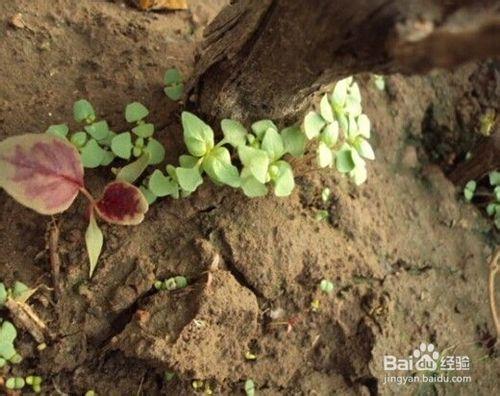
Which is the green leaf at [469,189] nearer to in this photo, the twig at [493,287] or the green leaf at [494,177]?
the green leaf at [494,177]

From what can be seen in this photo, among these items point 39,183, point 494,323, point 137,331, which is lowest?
point 494,323

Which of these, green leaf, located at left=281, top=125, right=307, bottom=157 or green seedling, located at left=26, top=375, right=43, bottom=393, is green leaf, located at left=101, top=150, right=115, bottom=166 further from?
green seedling, located at left=26, top=375, right=43, bottom=393

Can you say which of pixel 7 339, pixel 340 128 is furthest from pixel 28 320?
pixel 340 128

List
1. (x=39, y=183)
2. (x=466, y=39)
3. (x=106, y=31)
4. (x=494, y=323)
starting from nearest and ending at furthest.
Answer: (x=466, y=39), (x=39, y=183), (x=106, y=31), (x=494, y=323)

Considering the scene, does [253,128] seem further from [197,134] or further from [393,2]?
[393,2]

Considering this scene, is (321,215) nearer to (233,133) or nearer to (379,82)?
(233,133)

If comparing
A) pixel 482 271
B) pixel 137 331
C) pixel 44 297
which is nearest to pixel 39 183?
pixel 44 297

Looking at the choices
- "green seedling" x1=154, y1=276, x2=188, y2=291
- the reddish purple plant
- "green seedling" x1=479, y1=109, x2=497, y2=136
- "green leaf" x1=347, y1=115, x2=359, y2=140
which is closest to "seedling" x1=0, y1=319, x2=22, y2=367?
the reddish purple plant

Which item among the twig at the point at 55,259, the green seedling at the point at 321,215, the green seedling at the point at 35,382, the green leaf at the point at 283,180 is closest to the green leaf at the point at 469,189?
the green seedling at the point at 321,215
